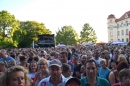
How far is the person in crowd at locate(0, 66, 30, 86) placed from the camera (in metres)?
3.14

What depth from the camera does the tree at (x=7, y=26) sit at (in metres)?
64.9

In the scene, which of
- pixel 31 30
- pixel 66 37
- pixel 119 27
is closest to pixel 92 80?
pixel 66 37

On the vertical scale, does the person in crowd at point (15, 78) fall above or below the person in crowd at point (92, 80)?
above

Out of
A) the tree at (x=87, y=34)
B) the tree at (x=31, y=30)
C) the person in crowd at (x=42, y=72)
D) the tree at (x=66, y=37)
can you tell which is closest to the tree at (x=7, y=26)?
the tree at (x=31, y=30)

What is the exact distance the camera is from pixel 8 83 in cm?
321

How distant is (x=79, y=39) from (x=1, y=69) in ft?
319

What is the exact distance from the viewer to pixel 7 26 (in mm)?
67500

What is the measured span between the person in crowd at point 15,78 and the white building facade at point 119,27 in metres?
88.0

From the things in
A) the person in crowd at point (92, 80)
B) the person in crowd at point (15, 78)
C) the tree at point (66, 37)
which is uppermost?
the tree at point (66, 37)

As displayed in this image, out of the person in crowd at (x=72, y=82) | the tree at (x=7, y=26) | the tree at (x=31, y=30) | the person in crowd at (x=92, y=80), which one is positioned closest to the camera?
the person in crowd at (x=72, y=82)

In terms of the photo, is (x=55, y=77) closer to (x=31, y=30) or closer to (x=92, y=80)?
(x=92, y=80)

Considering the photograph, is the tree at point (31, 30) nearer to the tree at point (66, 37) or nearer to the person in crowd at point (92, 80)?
the tree at point (66, 37)

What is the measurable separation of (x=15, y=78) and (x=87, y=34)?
10028 centimetres

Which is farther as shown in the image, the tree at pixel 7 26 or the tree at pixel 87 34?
the tree at pixel 87 34
